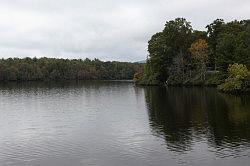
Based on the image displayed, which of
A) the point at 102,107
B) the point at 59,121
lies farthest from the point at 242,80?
the point at 59,121

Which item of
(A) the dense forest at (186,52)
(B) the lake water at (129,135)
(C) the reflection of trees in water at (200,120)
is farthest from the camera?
(A) the dense forest at (186,52)

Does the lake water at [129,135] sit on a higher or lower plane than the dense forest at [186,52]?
lower

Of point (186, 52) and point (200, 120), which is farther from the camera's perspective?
point (186, 52)

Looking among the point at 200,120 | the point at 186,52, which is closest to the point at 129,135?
the point at 200,120

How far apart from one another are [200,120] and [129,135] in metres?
14.5

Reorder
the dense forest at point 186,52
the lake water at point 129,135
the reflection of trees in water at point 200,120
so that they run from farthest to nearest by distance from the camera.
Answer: the dense forest at point 186,52 < the reflection of trees in water at point 200,120 < the lake water at point 129,135

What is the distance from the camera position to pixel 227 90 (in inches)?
4109

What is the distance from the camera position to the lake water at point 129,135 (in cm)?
4053

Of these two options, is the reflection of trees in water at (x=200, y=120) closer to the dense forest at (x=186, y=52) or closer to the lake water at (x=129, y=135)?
the lake water at (x=129, y=135)

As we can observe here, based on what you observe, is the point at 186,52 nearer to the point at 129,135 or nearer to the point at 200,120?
the point at 200,120

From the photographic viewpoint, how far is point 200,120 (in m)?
62.1

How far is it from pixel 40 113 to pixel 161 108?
2242 cm

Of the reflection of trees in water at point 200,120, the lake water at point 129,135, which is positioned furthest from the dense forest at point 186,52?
the lake water at point 129,135

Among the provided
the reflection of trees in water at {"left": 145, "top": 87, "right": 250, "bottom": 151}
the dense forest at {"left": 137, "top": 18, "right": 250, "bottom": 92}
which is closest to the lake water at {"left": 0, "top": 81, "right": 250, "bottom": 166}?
the reflection of trees in water at {"left": 145, "top": 87, "right": 250, "bottom": 151}
